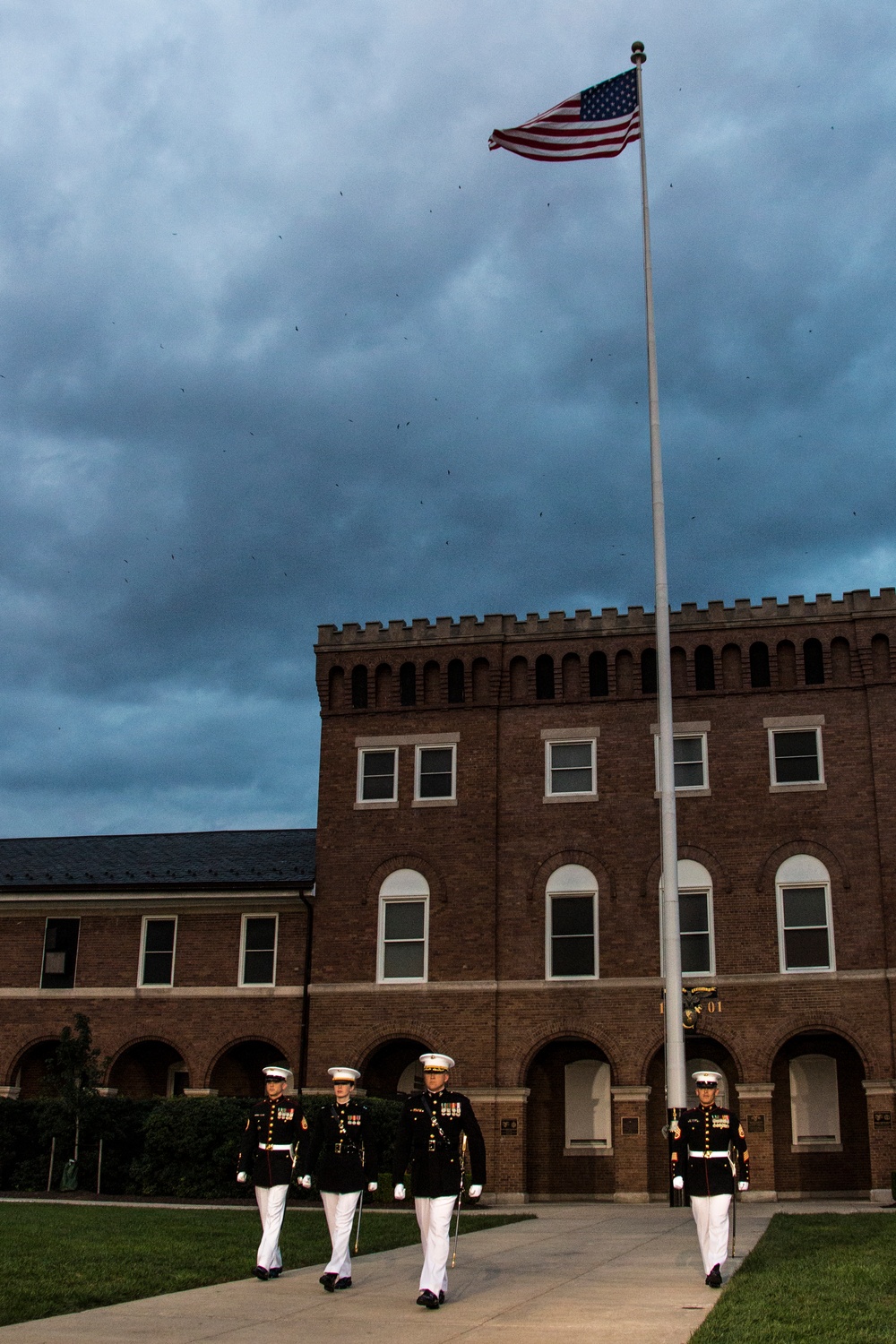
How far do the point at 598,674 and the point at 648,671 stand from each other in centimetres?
126

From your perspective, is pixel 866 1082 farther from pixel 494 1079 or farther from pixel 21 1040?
pixel 21 1040

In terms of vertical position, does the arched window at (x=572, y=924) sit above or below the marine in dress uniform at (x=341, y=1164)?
above

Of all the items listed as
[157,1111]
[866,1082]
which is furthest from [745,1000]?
[157,1111]

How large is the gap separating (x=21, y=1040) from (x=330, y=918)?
28.5 feet

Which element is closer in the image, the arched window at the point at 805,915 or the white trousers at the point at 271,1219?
the white trousers at the point at 271,1219

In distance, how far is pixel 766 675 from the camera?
33.1 meters

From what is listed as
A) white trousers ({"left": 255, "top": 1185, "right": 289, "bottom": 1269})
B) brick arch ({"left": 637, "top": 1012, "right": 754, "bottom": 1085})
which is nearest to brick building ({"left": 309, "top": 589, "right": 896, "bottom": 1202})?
brick arch ({"left": 637, "top": 1012, "right": 754, "bottom": 1085})

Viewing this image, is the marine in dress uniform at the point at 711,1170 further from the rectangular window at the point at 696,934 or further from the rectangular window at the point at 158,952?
the rectangular window at the point at 158,952

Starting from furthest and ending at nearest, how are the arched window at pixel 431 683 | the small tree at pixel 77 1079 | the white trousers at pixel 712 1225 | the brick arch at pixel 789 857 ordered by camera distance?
the arched window at pixel 431 683 → the brick arch at pixel 789 857 → the small tree at pixel 77 1079 → the white trousers at pixel 712 1225

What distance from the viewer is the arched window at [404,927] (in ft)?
107

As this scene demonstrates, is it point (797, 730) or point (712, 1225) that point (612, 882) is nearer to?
point (797, 730)

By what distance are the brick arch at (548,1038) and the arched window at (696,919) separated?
8.57 feet

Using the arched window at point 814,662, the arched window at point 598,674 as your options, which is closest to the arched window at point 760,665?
the arched window at point 814,662

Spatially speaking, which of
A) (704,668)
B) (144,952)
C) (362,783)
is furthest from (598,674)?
(144,952)
